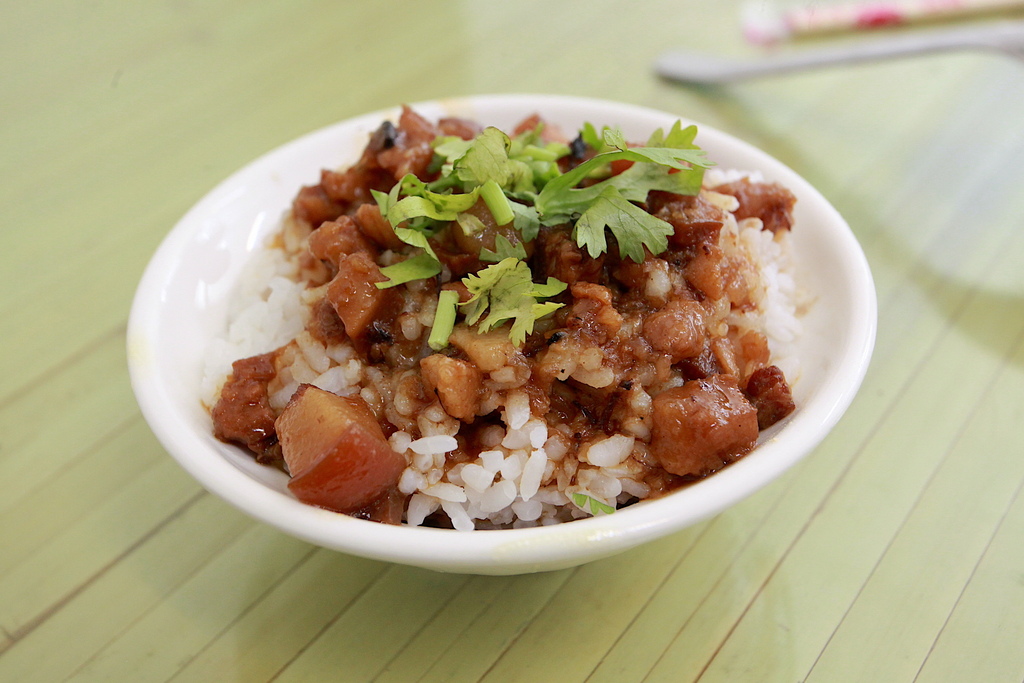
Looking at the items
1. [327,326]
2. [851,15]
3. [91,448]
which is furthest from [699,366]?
[851,15]

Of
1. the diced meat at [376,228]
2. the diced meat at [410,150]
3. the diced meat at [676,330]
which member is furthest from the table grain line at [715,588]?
→ the diced meat at [410,150]

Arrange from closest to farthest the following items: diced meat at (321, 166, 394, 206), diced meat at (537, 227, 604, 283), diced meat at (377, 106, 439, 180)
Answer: diced meat at (537, 227, 604, 283), diced meat at (377, 106, 439, 180), diced meat at (321, 166, 394, 206)

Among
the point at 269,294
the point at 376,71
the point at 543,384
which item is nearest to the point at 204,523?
the point at 269,294

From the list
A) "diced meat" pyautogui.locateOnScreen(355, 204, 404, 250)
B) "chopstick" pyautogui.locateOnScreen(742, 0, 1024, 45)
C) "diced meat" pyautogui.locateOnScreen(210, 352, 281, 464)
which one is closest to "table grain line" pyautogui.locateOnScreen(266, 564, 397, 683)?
"diced meat" pyautogui.locateOnScreen(210, 352, 281, 464)

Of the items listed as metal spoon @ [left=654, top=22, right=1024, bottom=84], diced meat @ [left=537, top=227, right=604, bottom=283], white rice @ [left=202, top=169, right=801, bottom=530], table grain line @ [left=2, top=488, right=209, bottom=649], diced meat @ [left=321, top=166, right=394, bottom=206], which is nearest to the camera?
white rice @ [left=202, top=169, right=801, bottom=530]

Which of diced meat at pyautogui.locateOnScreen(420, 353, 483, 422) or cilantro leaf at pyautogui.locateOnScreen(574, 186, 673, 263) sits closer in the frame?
diced meat at pyautogui.locateOnScreen(420, 353, 483, 422)

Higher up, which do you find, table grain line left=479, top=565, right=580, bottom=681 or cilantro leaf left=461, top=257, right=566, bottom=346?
cilantro leaf left=461, top=257, right=566, bottom=346

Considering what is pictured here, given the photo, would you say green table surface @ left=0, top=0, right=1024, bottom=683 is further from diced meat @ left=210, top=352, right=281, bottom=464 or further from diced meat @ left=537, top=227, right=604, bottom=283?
diced meat @ left=537, top=227, right=604, bottom=283

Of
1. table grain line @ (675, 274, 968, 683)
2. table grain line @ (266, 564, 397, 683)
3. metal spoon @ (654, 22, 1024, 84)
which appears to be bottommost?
table grain line @ (675, 274, 968, 683)

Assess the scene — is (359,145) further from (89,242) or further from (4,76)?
(4,76)
